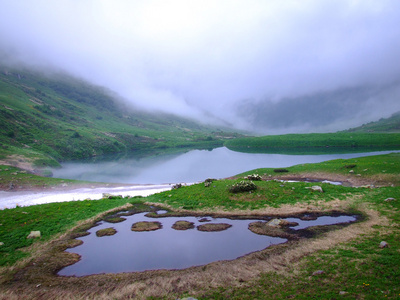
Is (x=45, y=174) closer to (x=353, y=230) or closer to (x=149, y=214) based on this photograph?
(x=149, y=214)

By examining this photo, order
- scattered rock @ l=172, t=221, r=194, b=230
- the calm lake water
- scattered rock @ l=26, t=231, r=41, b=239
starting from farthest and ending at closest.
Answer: the calm lake water, scattered rock @ l=172, t=221, r=194, b=230, scattered rock @ l=26, t=231, r=41, b=239

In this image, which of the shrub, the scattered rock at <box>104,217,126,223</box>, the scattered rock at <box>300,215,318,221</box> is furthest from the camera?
the shrub

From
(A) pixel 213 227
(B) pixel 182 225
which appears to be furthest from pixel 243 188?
(B) pixel 182 225

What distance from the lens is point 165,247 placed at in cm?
1712

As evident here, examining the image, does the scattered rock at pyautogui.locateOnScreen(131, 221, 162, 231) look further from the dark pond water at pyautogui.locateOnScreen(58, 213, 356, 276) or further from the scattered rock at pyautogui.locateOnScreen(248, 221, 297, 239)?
the scattered rock at pyautogui.locateOnScreen(248, 221, 297, 239)

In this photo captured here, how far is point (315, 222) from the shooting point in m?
19.6

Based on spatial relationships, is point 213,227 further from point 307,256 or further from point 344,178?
point 344,178

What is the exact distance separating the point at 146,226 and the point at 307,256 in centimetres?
1338

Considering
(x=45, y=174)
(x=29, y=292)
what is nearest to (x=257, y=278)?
(x=29, y=292)

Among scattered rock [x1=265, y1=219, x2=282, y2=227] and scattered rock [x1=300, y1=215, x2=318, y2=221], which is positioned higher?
scattered rock [x1=265, y1=219, x2=282, y2=227]

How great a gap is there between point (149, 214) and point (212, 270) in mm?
12697

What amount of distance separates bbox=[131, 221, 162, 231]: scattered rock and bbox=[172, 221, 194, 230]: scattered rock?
4.70 ft

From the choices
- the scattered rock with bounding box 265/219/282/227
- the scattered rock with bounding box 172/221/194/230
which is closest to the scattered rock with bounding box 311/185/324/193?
the scattered rock with bounding box 265/219/282/227

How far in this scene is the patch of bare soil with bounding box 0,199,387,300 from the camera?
11852 millimetres
